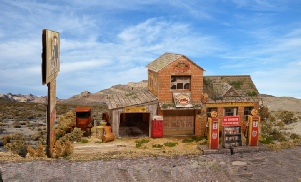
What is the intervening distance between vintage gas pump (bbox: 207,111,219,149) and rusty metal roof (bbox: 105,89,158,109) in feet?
16.4

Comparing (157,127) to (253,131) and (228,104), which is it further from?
(253,131)

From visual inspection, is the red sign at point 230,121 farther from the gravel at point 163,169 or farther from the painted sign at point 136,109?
the painted sign at point 136,109

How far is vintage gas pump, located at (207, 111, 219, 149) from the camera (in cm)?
1820

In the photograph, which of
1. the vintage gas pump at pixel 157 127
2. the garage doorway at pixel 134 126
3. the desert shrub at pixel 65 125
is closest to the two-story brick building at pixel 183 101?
the vintage gas pump at pixel 157 127

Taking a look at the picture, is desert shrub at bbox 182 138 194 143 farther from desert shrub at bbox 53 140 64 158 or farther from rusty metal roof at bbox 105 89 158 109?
desert shrub at bbox 53 140 64 158

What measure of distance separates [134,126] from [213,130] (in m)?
9.39

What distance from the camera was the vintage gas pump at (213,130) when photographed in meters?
18.2

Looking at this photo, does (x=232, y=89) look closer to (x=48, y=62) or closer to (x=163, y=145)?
(x=163, y=145)

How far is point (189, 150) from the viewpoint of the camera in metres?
18.4

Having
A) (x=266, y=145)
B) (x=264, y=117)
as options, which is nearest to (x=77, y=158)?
(x=266, y=145)

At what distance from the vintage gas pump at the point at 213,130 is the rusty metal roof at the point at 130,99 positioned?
16.4ft

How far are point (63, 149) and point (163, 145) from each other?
6.57m

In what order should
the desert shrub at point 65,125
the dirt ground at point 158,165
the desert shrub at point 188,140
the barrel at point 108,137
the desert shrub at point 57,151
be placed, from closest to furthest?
1. the dirt ground at point 158,165
2. the desert shrub at point 57,151
3. the barrel at point 108,137
4. the desert shrub at point 188,140
5. the desert shrub at point 65,125

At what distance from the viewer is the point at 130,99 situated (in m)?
23.0
